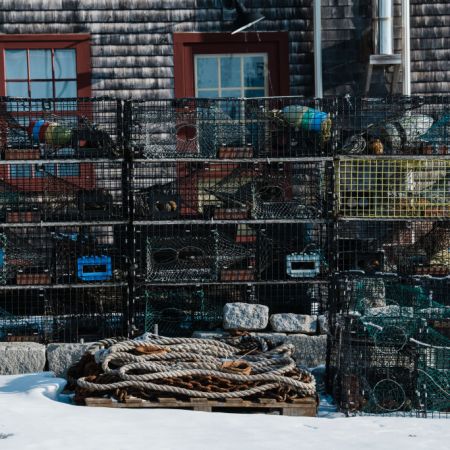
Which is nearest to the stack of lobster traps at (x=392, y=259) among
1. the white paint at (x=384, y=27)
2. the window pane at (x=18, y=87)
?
the white paint at (x=384, y=27)

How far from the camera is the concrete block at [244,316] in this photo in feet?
32.7

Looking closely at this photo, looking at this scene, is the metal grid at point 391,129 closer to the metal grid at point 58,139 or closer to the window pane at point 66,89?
the metal grid at point 58,139

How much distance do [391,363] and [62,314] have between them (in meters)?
3.42

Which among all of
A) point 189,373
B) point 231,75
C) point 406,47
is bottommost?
point 189,373

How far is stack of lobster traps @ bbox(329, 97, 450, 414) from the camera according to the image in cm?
843

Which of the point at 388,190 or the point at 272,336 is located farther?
the point at 388,190

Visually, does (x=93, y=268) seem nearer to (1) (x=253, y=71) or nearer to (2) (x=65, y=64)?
(2) (x=65, y=64)

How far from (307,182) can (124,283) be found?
6.99ft

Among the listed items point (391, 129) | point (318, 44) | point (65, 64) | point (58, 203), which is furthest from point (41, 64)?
point (391, 129)

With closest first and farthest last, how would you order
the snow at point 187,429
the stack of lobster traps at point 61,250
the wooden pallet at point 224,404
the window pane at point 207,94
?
1. the snow at point 187,429
2. the wooden pallet at point 224,404
3. the stack of lobster traps at point 61,250
4. the window pane at point 207,94

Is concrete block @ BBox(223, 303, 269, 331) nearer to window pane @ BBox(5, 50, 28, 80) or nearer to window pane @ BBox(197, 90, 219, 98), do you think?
window pane @ BBox(197, 90, 219, 98)

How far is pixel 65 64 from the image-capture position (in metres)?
13.6

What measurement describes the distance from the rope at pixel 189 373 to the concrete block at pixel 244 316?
47.5 inches

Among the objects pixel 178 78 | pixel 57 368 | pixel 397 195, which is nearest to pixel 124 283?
pixel 57 368
